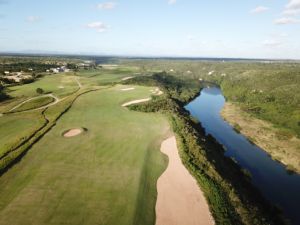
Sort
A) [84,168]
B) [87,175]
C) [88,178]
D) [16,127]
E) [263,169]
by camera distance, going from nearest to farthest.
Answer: [88,178]
[87,175]
[84,168]
[16,127]
[263,169]

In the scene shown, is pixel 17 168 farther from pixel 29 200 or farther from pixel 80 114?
pixel 80 114

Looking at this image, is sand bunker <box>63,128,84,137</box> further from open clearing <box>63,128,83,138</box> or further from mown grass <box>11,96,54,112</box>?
mown grass <box>11,96,54,112</box>

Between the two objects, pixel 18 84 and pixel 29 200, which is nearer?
pixel 29 200

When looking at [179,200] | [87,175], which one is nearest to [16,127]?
[87,175]

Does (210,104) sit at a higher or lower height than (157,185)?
lower

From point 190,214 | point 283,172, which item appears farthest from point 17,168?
point 283,172

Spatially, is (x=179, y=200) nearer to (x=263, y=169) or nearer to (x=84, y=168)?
(x=84, y=168)

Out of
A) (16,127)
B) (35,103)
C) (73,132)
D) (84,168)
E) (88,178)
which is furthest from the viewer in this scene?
(35,103)
